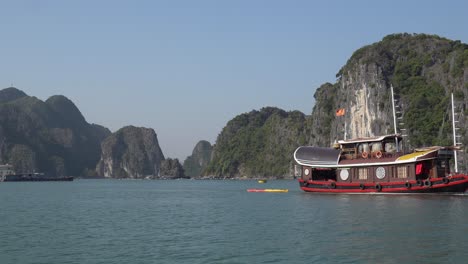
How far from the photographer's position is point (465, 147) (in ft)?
416

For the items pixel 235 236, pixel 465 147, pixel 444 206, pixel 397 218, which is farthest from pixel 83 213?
pixel 465 147

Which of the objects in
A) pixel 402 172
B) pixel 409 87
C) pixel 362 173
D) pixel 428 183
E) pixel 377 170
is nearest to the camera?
pixel 428 183

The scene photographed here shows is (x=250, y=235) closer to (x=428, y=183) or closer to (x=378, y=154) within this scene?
(x=428, y=183)

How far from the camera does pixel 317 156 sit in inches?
2591

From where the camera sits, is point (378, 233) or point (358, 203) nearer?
point (378, 233)

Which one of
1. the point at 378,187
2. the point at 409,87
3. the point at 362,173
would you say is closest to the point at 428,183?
the point at 378,187

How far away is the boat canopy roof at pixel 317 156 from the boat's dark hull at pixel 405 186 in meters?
2.34

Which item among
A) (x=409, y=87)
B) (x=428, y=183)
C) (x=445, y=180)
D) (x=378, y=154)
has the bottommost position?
(x=428, y=183)

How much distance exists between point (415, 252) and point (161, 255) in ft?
37.2

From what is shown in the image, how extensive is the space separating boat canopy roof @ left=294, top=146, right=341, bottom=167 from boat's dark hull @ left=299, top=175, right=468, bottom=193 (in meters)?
2.34

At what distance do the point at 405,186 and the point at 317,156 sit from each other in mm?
10855

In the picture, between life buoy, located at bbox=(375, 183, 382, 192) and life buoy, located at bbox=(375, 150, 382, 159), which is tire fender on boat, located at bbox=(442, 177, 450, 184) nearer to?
life buoy, located at bbox=(375, 183, 382, 192)

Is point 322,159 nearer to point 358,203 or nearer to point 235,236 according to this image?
point 358,203

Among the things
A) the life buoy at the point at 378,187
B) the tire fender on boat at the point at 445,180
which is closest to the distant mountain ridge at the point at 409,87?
the life buoy at the point at 378,187
